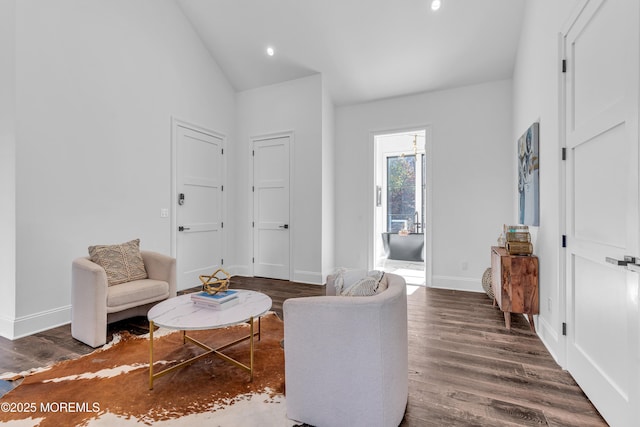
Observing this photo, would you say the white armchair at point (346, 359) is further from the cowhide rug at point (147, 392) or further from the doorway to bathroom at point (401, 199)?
the doorway to bathroom at point (401, 199)

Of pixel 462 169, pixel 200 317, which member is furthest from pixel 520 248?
pixel 200 317

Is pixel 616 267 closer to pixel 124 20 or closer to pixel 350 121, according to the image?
pixel 350 121

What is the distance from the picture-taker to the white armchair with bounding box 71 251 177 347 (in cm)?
252

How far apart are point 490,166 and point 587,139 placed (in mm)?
2497

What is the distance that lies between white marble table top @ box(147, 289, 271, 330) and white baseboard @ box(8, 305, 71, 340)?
1.61 m

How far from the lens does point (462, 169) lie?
4.41 meters

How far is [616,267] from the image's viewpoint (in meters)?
1.58

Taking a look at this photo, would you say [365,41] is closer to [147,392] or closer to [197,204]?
[197,204]

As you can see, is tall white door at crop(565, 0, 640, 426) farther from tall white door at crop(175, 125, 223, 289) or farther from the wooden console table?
tall white door at crop(175, 125, 223, 289)

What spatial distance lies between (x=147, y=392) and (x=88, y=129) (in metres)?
2.81

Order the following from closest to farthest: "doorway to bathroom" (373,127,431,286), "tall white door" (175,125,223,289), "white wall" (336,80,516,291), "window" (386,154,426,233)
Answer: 1. "white wall" (336,80,516,291)
2. "tall white door" (175,125,223,289)
3. "doorway to bathroom" (373,127,431,286)
4. "window" (386,154,426,233)

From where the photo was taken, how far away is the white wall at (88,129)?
2.84 m

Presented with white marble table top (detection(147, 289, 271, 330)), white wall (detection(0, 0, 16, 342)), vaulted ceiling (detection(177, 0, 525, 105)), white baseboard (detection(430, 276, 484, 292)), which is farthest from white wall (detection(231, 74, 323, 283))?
white wall (detection(0, 0, 16, 342))

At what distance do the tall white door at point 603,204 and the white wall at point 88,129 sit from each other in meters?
4.28
